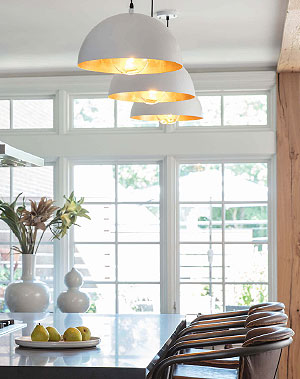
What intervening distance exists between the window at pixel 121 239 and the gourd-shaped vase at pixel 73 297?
0.50m

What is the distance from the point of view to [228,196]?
6.07m

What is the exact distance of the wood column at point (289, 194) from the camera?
5738 millimetres

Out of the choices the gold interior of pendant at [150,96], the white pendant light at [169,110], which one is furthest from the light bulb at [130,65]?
the white pendant light at [169,110]

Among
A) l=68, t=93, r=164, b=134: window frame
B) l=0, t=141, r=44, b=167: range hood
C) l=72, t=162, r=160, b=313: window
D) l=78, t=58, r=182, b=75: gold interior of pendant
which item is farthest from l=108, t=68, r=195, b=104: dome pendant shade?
l=72, t=162, r=160, b=313: window

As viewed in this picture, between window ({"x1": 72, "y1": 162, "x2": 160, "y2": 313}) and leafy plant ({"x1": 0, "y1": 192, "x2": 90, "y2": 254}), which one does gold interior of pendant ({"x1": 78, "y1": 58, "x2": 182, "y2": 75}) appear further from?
window ({"x1": 72, "y1": 162, "x2": 160, "y2": 313})

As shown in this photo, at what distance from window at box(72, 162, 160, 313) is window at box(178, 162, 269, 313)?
10.7 inches

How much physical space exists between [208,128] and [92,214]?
4.23 ft

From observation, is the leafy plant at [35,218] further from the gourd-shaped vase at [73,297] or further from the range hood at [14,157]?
the range hood at [14,157]

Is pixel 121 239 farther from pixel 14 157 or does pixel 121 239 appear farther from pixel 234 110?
pixel 14 157

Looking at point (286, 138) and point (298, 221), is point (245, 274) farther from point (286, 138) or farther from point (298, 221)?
point (286, 138)

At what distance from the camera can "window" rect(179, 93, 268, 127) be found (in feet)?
19.8

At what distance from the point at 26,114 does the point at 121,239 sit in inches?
56.3

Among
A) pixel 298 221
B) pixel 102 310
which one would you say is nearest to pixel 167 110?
pixel 298 221

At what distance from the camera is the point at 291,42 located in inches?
189
